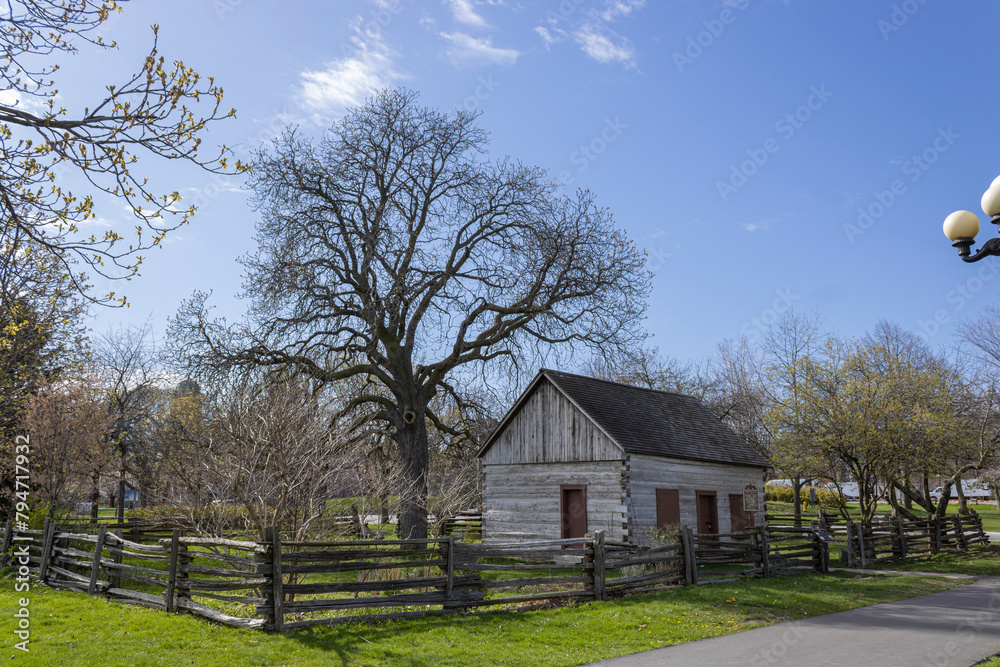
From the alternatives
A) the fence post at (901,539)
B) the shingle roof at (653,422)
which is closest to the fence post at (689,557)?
the shingle roof at (653,422)

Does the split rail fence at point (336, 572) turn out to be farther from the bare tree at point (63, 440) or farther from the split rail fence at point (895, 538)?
the split rail fence at point (895, 538)

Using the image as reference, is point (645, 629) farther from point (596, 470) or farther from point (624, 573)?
point (596, 470)


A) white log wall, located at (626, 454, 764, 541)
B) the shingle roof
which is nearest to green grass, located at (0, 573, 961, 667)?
white log wall, located at (626, 454, 764, 541)

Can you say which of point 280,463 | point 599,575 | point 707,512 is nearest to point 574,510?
point 707,512

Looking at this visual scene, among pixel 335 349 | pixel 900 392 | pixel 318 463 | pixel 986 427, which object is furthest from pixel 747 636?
pixel 986 427

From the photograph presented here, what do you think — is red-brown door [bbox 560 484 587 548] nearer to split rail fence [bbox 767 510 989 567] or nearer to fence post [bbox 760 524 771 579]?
fence post [bbox 760 524 771 579]

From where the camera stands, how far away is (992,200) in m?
7.37

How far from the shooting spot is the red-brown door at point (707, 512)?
22609mm

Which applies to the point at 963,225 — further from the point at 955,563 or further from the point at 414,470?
the point at 955,563

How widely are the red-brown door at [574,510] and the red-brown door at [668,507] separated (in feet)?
7.33

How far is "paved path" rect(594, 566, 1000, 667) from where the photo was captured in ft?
29.5

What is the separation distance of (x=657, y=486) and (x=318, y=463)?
11.4 m

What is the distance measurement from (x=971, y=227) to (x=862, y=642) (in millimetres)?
6218

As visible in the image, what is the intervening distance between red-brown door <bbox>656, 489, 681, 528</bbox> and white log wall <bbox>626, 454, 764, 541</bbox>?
0.15 m
